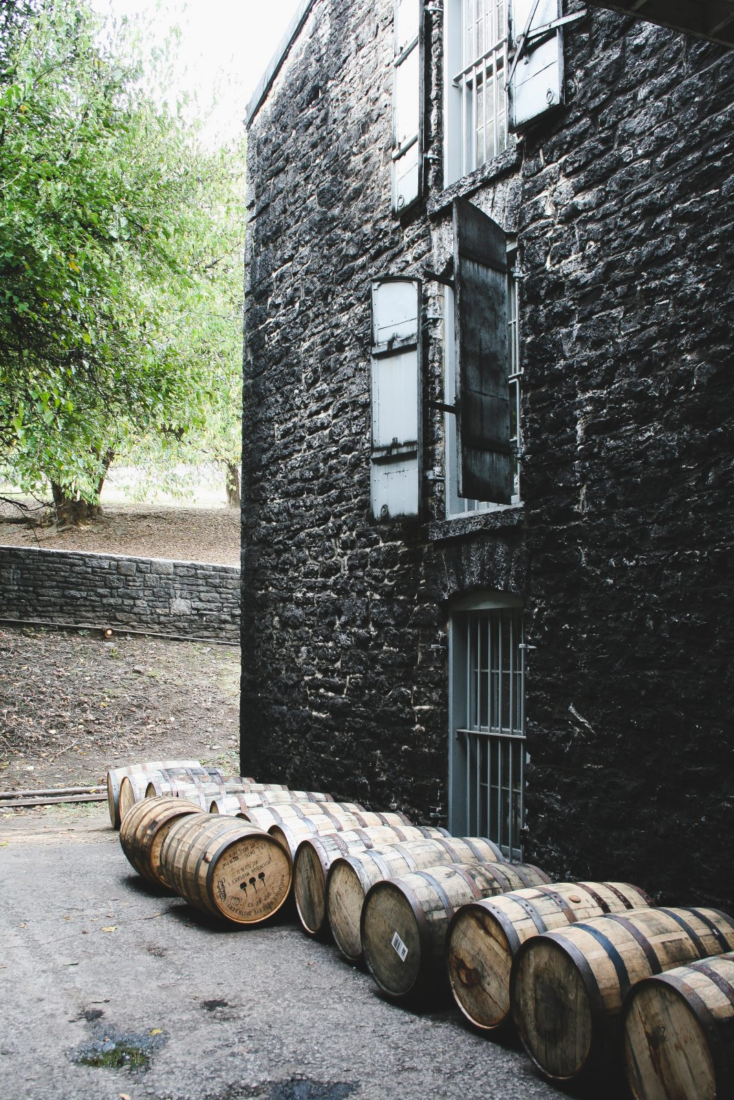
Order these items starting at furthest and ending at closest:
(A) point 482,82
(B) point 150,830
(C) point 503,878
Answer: (A) point 482,82 < (B) point 150,830 < (C) point 503,878

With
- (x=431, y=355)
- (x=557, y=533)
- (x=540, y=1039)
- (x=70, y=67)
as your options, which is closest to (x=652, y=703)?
(x=557, y=533)

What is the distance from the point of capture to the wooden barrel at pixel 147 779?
25.5 ft

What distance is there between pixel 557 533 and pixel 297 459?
3872mm

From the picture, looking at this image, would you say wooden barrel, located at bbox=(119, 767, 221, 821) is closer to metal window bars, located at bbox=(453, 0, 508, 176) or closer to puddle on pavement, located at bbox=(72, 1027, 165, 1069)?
puddle on pavement, located at bbox=(72, 1027, 165, 1069)

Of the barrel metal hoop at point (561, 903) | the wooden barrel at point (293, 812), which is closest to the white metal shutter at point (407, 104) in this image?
the wooden barrel at point (293, 812)

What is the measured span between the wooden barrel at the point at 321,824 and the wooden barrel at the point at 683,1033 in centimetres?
267

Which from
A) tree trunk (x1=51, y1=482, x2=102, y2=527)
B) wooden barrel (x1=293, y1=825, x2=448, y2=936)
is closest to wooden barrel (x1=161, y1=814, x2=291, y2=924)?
wooden barrel (x1=293, y1=825, x2=448, y2=936)

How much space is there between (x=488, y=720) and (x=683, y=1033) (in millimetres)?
3119

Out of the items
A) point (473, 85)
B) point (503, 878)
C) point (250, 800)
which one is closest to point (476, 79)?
point (473, 85)

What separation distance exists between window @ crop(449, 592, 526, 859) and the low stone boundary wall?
38.2 feet

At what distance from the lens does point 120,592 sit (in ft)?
54.9

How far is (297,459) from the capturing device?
834 centimetres

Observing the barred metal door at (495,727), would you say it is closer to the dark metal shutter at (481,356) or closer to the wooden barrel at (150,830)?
the dark metal shutter at (481,356)

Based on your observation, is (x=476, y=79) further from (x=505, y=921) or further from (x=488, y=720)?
(x=505, y=921)
